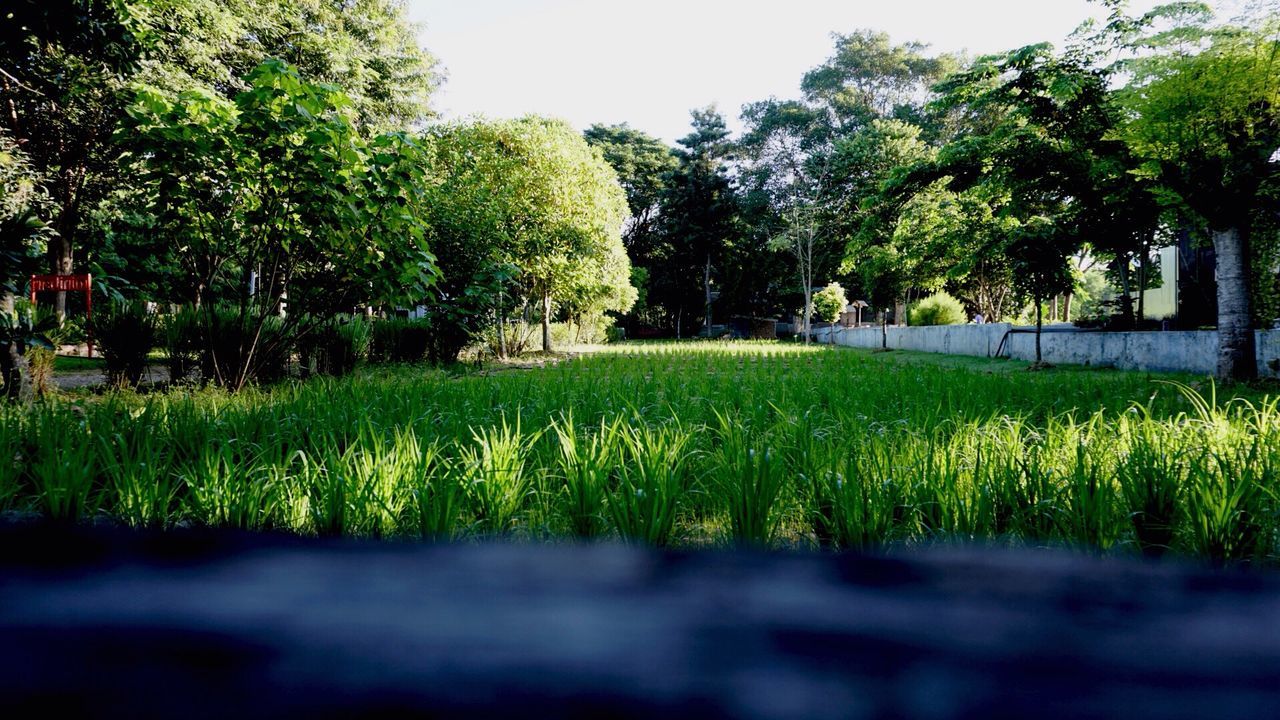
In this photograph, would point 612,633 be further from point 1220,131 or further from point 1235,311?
point 1235,311

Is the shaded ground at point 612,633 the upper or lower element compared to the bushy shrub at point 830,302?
lower

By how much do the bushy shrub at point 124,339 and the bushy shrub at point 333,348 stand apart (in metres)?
1.34

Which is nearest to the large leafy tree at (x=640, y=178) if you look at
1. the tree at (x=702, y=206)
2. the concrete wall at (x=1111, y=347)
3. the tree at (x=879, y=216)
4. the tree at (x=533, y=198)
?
the tree at (x=702, y=206)

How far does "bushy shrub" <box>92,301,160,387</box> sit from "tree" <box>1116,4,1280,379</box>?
9155 mm

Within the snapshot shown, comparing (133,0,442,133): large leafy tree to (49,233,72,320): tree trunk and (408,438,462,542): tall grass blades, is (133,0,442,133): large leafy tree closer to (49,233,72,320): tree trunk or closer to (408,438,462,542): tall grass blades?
(408,438,462,542): tall grass blades

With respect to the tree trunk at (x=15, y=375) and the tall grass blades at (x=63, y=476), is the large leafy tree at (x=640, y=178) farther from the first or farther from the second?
the tall grass blades at (x=63, y=476)

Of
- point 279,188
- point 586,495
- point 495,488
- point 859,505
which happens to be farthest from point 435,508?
point 279,188

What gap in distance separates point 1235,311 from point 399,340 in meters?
10.5

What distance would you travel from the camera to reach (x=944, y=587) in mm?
1590

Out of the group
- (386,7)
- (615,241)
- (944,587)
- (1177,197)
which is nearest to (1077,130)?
(1177,197)

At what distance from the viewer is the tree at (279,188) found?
3955 millimetres

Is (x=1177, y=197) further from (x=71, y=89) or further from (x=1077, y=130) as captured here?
(x=71, y=89)

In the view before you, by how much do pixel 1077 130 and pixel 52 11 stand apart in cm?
1036

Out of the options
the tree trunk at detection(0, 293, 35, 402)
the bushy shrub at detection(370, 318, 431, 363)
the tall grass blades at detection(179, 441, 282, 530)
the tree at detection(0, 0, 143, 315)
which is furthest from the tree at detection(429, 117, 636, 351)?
the tall grass blades at detection(179, 441, 282, 530)
